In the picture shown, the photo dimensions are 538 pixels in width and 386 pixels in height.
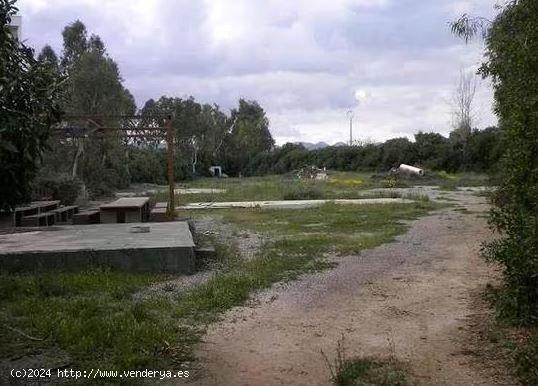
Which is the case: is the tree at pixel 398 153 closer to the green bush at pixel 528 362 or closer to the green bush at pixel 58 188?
the green bush at pixel 58 188

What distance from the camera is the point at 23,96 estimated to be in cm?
390

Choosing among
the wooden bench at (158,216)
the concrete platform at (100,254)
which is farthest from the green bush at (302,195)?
the concrete platform at (100,254)

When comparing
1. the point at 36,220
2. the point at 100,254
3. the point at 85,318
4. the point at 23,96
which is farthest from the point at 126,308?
the point at 36,220

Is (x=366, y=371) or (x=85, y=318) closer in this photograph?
(x=366, y=371)

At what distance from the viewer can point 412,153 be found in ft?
183

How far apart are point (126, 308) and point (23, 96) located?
12.2 feet

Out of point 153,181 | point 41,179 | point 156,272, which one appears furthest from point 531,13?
point 153,181

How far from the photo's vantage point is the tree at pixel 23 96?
3.67 m

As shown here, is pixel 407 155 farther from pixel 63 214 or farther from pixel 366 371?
pixel 366 371

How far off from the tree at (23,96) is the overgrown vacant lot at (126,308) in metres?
2.07

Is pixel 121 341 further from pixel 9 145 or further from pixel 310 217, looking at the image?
pixel 310 217

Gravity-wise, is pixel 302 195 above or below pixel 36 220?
below

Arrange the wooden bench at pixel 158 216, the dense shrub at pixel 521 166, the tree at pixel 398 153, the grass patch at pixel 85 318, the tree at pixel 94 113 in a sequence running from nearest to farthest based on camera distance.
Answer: the grass patch at pixel 85 318 → the dense shrub at pixel 521 166 → the wooden bench at pixel 158 216 → the tree at pixel 94 113 → the tree at pixel 398 153

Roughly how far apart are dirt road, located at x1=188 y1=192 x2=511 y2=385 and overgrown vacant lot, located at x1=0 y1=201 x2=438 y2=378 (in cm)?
35
